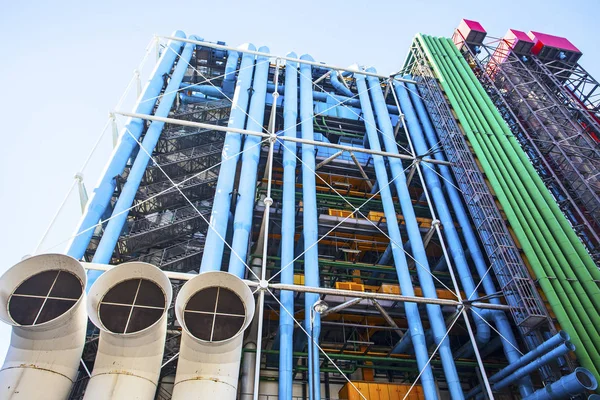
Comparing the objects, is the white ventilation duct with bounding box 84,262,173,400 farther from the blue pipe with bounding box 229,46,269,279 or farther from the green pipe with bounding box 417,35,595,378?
the green pipe with bounding box 417,35,595,378

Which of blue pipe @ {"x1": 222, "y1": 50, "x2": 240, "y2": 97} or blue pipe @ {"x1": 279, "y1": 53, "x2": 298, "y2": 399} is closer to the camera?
blue pipe @ {"x1": 279, "y1": 53, "x2": 298, "y2": 399}

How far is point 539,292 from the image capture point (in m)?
15.0

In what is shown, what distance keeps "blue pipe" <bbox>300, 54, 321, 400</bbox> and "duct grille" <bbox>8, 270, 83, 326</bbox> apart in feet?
22.2

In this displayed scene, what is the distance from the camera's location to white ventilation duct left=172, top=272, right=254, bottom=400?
398 inches

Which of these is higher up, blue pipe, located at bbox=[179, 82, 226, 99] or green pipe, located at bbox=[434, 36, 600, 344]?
blue pipe, located at bbox=[179, 82, 226, 99]

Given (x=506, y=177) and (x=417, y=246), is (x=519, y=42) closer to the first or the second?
(x=506, y=177)

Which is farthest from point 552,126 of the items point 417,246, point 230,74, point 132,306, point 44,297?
point 44,297

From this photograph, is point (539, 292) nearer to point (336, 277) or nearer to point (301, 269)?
point (336, 277)

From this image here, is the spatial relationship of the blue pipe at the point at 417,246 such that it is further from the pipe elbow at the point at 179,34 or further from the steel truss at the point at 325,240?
the pipe elbow at the point at 179,34

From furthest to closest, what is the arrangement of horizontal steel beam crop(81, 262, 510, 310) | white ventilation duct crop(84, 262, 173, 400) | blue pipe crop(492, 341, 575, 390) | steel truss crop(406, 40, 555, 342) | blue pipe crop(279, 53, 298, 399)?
steel truss crop(406, 40, 555, 342), horizontal steel beam crop(81, 262, 510, 310), blue pipe crop(279, 53, 298, 399), blue pipe crop(492, 341, 575, 390), white ventilation duct crop(84, 262, 173, 400)

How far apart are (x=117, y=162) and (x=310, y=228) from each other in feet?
27.8

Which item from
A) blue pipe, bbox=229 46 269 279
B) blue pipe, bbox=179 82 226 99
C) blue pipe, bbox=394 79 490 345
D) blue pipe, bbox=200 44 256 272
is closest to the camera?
blue pipe, bbox=200 44 256 272

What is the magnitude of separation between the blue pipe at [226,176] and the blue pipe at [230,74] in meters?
0.40

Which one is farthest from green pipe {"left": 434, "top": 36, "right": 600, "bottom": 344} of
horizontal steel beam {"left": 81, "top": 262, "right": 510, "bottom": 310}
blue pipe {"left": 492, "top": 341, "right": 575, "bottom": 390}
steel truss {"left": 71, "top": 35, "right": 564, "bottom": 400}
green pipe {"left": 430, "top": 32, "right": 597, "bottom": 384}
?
horizontal steel beam {"left": 81, "top": 262, "right": 510, "bottom": 310}
